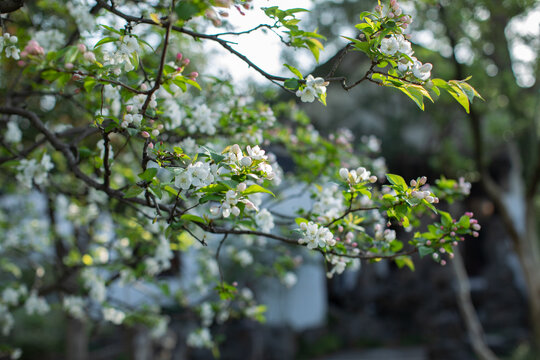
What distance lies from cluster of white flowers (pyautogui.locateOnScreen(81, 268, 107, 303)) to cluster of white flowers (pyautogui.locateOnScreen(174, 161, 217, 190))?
2.03 m

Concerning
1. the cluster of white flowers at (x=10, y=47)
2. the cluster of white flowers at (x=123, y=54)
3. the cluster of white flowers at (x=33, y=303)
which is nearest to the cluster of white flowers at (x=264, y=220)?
the cluster of white flowers at (x=123, y=54)

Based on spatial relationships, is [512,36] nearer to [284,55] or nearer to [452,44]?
[452,44]

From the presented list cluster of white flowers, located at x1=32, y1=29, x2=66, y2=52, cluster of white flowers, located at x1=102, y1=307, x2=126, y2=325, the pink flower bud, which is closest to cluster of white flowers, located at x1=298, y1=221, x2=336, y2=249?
the pink flower bud

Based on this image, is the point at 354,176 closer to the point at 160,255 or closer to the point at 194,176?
the point at 194,176

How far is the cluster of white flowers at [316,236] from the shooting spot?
63.2 inches

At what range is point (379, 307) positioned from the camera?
10.9 m

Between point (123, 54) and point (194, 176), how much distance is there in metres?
0.51

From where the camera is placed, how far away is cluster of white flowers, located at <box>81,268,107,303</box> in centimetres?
311

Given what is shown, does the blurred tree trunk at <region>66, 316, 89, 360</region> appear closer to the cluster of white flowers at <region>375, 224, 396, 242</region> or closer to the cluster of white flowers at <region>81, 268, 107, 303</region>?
the cluster of white flowers at <region>81, 268, 107, 303</region>

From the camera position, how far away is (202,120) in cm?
232

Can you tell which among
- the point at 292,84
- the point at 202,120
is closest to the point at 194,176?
the point at 292,84

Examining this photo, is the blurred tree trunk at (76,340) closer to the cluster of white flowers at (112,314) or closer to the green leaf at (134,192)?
the cluster of white flowers at (112,314)

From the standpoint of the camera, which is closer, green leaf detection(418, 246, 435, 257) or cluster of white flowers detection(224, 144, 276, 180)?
cluster of white flowers detection(224, 144, 276, 180)

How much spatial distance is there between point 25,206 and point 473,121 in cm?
509
